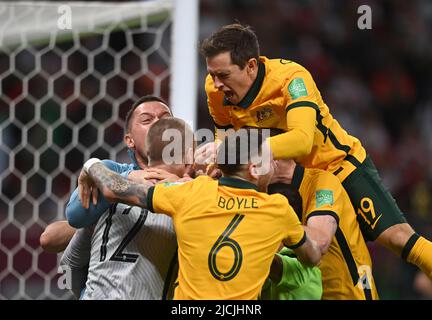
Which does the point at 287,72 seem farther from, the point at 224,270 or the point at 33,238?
the point at 33,238

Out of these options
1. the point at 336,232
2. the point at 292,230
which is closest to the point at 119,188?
the point at 292,230

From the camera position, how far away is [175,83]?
4.23 m

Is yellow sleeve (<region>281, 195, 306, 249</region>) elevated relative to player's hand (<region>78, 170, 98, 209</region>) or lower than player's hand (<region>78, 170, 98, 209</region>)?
lower

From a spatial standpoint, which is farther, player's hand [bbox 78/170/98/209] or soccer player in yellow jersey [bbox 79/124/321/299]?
player's hand [bbox 78/170/98/209]

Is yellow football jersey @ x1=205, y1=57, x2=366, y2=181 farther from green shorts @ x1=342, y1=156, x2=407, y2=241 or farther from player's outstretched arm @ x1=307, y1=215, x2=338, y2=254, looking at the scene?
player's outstretched arm @ x1=307, y1=215, x2=338, y2=254

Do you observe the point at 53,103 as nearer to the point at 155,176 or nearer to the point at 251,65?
the point at 251,65

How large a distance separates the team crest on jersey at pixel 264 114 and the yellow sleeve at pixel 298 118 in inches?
3.9

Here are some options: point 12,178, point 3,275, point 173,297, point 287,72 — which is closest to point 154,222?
point 173,297

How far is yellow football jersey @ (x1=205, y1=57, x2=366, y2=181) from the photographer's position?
300 centimetres

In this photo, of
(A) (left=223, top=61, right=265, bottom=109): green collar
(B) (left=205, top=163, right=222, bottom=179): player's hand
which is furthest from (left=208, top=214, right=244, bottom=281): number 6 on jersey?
(A) (left=223, top=61, right=265, bottom=109): green collar

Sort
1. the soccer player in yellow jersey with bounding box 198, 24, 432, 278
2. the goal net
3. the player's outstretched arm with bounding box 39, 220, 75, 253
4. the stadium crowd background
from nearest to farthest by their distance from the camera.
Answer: the soccer player in yellow jersey with bounding box 198, 24, 432, 278 < the player's outstretched arm with bounding box 39, 220, 75, 253 < the goal net < the stadium crowd background

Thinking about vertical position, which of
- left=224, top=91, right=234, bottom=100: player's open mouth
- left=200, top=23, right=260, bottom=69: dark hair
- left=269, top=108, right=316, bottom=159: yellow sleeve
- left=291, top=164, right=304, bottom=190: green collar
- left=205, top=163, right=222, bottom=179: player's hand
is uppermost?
left=200, top=23, right=260, bottom=69: dark hair

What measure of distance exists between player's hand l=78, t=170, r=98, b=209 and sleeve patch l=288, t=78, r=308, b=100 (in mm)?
759

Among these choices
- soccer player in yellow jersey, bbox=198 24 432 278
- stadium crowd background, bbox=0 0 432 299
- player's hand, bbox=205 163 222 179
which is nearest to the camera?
player's hand, bbox=205 163 222 179
